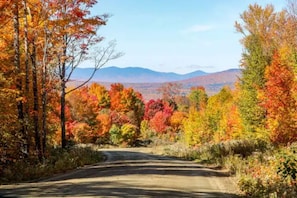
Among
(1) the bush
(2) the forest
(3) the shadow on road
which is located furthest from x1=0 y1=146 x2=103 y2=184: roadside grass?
(1) the bush

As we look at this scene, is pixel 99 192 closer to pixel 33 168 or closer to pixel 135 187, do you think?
pixel 135 187

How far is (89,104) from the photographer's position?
6550 centimetres

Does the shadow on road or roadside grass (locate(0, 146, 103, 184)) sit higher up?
the shadow on road

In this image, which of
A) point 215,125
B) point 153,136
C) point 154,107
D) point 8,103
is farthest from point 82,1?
point 154,107

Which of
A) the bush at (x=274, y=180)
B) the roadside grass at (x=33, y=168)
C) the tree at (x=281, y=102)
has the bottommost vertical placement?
the roadside grass at (x=33, y=168)

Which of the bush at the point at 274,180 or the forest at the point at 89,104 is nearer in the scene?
the bush at the point at 274,180

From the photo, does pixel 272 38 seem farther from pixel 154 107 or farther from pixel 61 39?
pixel 154 107

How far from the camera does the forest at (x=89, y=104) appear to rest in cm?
1762

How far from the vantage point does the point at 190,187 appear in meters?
12.8

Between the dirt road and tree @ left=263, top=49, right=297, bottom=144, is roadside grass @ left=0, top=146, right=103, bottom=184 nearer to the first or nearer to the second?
the dirt road

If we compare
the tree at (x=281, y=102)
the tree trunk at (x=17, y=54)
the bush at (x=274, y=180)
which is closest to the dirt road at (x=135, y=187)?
the bush at (x=274, y=180)

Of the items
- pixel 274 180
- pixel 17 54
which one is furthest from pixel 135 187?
pixel 17 54

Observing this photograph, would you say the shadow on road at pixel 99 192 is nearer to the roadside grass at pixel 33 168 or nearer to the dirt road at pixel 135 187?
the dirt road at pixel 135 187

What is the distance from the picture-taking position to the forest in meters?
17.6
